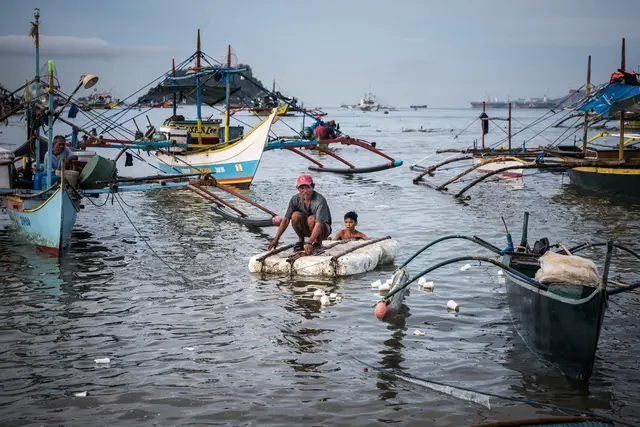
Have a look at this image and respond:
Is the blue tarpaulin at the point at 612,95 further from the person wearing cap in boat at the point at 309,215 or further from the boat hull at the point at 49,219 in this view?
the boat hull at the point at 49,219

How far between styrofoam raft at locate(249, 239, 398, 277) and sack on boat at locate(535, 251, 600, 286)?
4332 millimetres

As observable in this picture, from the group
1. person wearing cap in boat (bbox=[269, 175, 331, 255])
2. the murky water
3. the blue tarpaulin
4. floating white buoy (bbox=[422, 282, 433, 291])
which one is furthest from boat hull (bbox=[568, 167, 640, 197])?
person wearing cap in boat (bbox=[269, 175, 331, 255])

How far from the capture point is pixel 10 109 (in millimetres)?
15570

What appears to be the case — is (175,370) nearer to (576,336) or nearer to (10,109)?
(576,336)

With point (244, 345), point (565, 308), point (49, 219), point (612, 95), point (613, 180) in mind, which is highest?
point (612, 95)

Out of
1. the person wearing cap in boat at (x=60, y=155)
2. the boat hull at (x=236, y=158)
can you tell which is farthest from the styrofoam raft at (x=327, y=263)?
the boat hull at (x=236, y=158)

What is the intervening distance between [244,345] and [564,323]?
12.7 ft

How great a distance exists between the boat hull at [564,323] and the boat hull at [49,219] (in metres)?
8.90

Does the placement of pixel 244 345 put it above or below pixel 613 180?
below

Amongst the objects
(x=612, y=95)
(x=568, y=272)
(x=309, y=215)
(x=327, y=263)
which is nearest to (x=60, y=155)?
(x=309, y=215)

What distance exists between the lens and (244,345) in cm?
859

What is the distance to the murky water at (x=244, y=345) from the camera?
6.86 meters

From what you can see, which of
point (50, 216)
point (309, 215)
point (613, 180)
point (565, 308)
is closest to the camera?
point (565, 308)

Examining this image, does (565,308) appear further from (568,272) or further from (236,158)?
(236,158)
